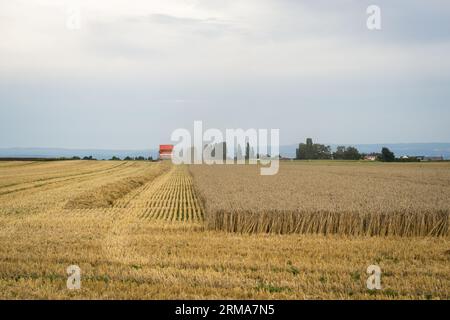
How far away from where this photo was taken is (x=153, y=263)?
37.3 ft

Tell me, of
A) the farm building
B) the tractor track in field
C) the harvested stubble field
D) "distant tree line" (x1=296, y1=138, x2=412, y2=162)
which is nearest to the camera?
the harvested stubble field

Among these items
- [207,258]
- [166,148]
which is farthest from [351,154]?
[207,258]

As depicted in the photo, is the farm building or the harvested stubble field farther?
the farm building

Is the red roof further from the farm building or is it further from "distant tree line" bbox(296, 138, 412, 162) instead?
"distant tree line" bbox(296, 138, 412, 162)

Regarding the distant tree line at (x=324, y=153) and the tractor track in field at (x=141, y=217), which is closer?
the tractor track in field at (x=141, y=217)

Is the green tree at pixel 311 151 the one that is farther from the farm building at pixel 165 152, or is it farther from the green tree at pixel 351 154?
the farm building at pixel 165 152

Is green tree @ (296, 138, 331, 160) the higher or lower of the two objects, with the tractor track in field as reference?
higher

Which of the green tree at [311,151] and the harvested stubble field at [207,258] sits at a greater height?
the green tree at [311,151]

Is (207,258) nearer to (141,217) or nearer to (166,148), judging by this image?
(141,217)

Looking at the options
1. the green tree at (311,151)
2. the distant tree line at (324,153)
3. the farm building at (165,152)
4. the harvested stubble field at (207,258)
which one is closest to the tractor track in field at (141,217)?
the harvested stubble field at (207,258)

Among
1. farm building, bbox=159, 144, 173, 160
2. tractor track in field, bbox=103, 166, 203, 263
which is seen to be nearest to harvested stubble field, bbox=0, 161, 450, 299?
tractor track in field, bbox=103, 166, 203, 263

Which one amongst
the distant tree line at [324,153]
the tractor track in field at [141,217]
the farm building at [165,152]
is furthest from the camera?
the distant tree line at [324,153]
